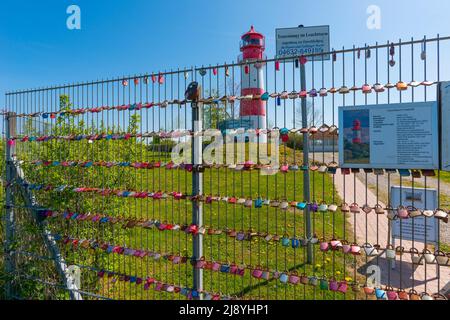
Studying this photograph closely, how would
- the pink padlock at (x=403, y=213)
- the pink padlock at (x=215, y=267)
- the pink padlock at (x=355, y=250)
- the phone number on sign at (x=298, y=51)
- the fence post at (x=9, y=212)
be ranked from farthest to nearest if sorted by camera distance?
1. the phone number on sign at (x=298, y=51)
2. the fence post at (x=9, y=212)
3. the pink padlock at (x=215, y=267)
4. the pink padlock at (x=355, y=250)
5. the pink padlock at (x=403, y=213)

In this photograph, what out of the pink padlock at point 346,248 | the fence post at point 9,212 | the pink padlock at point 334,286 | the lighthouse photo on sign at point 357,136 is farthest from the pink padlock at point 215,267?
the fence post at point 9,212

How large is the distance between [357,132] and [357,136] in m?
0.03

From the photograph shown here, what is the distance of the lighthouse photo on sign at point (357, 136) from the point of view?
7.79 feet

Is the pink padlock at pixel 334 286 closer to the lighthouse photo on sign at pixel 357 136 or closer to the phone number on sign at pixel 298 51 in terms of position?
the lighthouse photo on sign at pixel 357 136

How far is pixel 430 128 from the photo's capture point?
2.18 meters

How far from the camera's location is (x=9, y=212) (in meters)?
4.03

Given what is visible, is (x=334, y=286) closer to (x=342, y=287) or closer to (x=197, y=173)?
(x=342, y=287)

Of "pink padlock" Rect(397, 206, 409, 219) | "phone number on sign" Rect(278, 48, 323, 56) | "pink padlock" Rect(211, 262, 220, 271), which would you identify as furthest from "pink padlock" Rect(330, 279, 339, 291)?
"phone number on sign" Rect(278, 48, 323, 56)

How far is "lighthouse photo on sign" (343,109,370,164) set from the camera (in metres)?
2.38

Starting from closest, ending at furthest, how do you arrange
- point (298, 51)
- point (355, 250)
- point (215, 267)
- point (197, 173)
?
point (355, 250)
point (215, 267)
point (197, 173)
point (298, 51)

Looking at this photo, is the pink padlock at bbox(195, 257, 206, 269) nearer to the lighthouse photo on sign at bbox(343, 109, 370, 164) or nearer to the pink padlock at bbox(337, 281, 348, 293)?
the pink padlock at bbox(337, 281, 348, 293)

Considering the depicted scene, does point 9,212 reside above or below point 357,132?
below

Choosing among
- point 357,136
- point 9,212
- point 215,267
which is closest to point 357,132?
point 357,136
